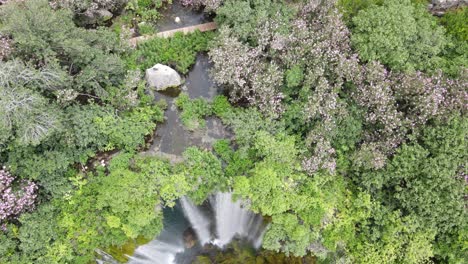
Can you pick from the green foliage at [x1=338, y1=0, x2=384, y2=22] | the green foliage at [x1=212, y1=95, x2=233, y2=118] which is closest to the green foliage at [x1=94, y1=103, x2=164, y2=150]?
the green foliage at [x1=212, y1=95, x2=233, y2=118]

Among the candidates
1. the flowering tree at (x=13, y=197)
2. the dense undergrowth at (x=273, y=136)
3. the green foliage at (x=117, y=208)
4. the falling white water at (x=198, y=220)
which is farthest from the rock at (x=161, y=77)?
the flowering tree at (x=13, y=197)

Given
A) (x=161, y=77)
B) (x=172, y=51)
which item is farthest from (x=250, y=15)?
(x=161, y=77)

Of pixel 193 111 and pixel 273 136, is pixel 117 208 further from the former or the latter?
pixel 273 136

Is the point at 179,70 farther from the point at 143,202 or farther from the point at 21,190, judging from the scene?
the point at 21,190

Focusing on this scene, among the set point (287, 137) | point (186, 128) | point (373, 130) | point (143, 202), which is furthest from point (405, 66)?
point (143, 202)

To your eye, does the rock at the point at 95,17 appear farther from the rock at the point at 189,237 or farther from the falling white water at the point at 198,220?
the rock at the point at 189,237
